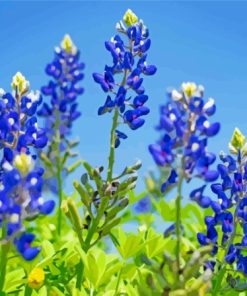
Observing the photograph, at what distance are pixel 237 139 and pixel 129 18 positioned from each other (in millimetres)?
1111

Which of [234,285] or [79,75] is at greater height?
[79,75]

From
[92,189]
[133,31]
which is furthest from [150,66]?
[92,189]

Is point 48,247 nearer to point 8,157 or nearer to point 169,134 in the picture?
point 8,157

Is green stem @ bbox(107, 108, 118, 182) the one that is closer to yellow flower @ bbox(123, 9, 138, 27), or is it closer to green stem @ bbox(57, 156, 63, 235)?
yellow flower @ bbox(123, 9, 138, 27)

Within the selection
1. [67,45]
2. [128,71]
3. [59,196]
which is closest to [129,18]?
[128,71]

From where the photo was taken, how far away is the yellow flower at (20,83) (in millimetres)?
4062

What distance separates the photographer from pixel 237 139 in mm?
3941

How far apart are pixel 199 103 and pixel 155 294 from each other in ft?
2.60

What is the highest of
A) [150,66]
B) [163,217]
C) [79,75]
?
[79,75]

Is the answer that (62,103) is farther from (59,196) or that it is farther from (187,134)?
(187,134)

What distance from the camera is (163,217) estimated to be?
5.84 m

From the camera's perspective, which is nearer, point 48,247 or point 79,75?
point 48,247

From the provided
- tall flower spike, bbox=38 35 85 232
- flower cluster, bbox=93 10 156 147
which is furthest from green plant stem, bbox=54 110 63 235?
flower cluster, bbox=93 10 156 147

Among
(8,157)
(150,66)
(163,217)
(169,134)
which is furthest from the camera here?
(163,217)
